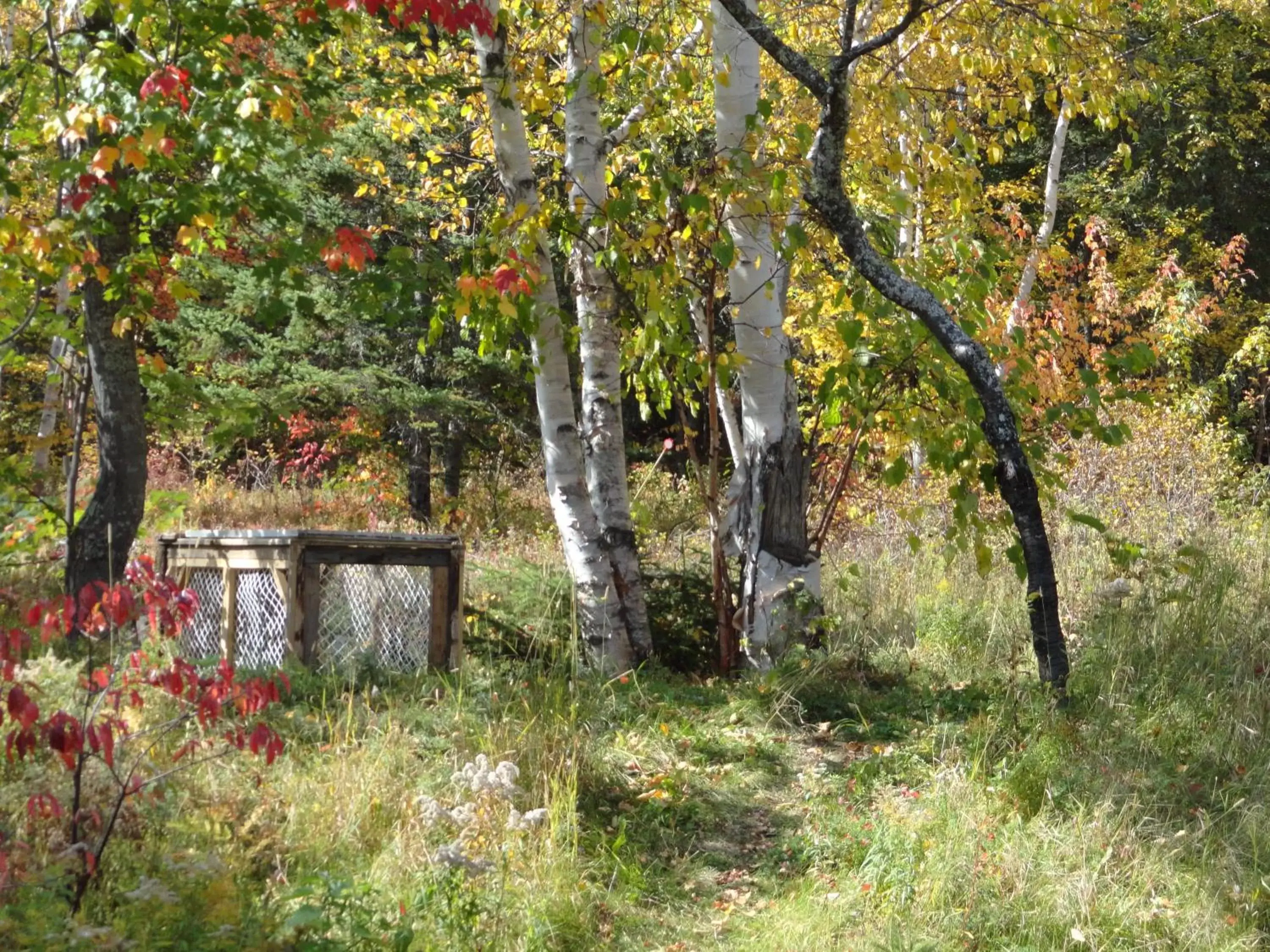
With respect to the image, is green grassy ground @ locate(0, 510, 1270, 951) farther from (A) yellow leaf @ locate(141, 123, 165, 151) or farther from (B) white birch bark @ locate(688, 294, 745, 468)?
(A) yellow leaf @ locate(141, 123, 165, 151)

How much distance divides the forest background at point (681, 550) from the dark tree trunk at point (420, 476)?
349 centimetres

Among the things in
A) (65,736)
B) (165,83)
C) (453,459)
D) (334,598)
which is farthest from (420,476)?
(65,736)

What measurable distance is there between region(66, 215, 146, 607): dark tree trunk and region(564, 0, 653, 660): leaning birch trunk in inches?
103

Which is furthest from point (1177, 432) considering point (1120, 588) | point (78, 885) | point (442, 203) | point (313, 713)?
point (78, 885)

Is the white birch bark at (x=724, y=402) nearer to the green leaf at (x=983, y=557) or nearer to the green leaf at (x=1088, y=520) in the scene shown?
the green leaf at (x=983, y=557)

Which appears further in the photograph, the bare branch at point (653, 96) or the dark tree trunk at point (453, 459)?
the dark tree trunk at point (453, 459)

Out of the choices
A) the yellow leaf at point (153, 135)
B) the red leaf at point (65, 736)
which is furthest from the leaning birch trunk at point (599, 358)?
the red leaf at point (65, 736)

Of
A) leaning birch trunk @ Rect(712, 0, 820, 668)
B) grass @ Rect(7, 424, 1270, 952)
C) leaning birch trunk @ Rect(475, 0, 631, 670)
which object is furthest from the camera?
leaning birch trunk @ Rect(712, 0, 820, 668)

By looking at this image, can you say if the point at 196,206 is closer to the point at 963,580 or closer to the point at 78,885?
the point at 78,885

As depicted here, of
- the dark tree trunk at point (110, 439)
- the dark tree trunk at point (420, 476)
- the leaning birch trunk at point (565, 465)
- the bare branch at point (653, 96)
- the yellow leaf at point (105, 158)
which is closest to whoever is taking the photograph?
the yellow leaf at point (105, 158)

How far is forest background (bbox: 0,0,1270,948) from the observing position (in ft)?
12.8

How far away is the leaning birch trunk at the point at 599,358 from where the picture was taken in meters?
6.46

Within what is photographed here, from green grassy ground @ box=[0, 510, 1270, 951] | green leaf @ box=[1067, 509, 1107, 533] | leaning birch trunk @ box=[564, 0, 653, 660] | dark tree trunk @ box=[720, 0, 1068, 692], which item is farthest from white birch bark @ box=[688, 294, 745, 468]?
green leaf @ box=[1067, 509, 1107, 533]

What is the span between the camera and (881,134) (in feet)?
33.2
